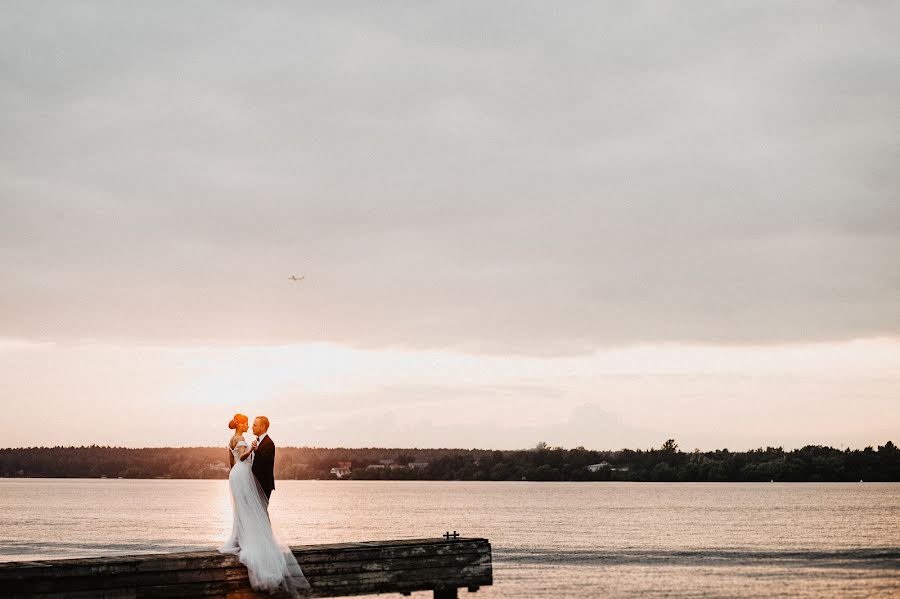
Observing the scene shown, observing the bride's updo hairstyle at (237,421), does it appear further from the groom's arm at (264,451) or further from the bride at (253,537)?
the groom's arm at (264,451)

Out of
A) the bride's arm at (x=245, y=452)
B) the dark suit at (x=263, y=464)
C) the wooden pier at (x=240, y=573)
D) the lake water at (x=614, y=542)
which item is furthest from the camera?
the lake water at (x=614, y=542)

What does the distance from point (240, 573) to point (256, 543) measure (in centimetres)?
53

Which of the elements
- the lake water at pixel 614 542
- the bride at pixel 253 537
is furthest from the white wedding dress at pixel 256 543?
the lake water at pixel 614 542

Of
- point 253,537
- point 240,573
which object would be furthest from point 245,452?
point 240,573

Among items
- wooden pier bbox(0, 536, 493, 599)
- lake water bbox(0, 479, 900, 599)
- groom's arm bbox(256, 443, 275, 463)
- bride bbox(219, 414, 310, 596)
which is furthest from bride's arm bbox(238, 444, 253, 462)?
lake water bbox(0, 479, 900, 599)

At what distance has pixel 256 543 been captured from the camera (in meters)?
15.9

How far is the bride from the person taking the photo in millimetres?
15719

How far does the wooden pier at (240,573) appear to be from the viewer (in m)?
14.4

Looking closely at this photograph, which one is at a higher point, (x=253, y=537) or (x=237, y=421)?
(x=237, y=421)

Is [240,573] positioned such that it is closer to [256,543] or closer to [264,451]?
[256,543]

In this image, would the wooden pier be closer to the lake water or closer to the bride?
the bride

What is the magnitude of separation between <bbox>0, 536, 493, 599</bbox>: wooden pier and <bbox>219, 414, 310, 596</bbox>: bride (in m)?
0.27

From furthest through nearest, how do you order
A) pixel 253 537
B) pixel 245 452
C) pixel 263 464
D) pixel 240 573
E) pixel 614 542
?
pixel 614 542, pixel 263 464, pixel 245 452, pixel 253 537, pixel 240 573

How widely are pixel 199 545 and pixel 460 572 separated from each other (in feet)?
184
